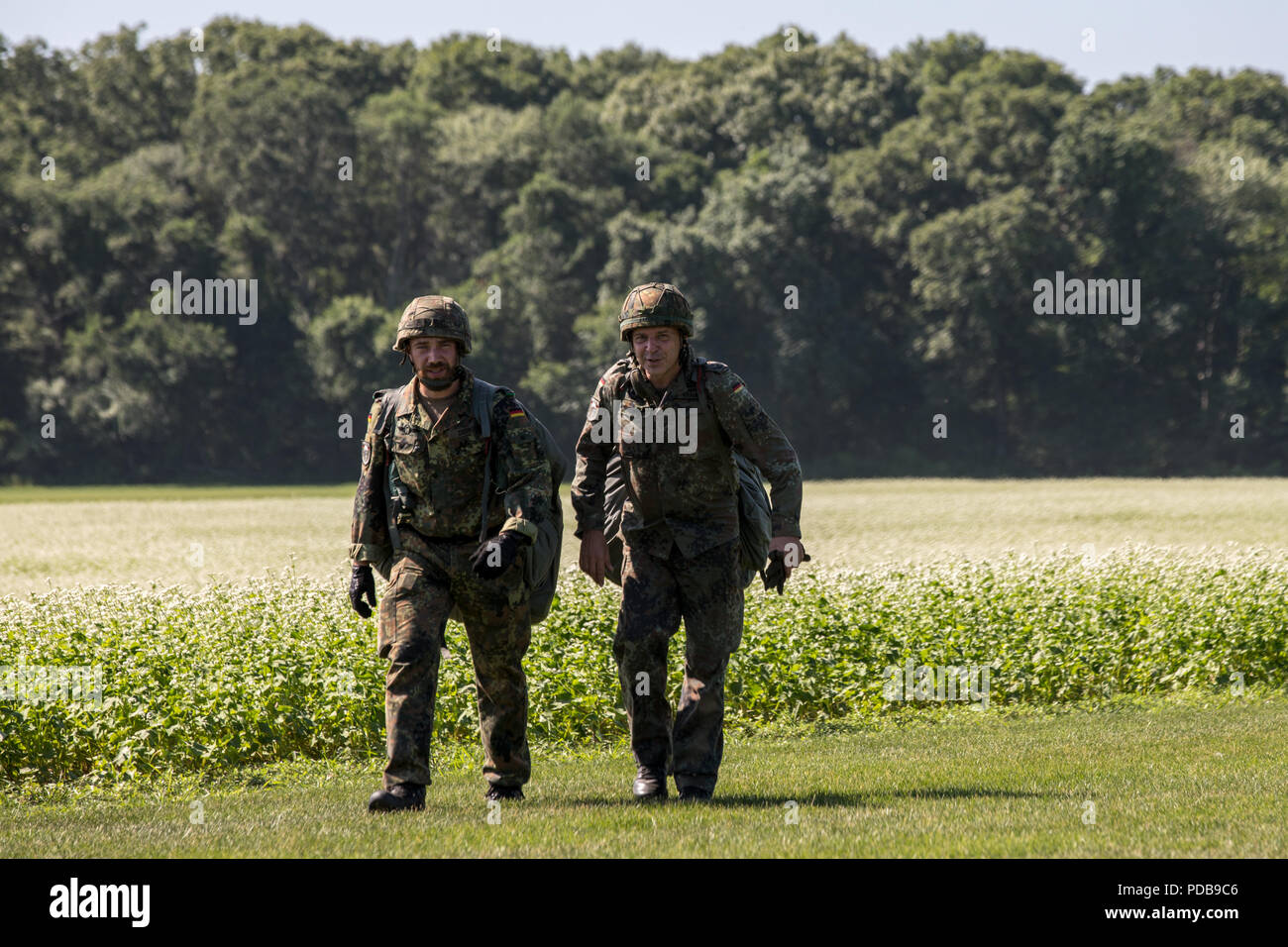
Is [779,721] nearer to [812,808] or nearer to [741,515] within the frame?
[741,515]

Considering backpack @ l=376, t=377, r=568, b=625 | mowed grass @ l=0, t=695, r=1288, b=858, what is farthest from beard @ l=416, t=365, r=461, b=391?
mowed grass @ l=0, t=695, r=1288, b=858

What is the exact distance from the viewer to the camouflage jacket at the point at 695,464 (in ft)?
24.2

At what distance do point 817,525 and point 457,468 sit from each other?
89.2 feet

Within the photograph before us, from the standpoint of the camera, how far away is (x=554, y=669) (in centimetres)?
1084

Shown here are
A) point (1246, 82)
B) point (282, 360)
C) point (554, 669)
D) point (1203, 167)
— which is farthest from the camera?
point (1246, 82)

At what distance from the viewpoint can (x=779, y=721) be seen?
435 inches

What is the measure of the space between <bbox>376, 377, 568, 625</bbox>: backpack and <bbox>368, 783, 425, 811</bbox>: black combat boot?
2.68 ft

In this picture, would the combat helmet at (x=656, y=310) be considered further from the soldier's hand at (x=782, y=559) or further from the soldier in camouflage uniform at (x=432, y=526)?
the soldier's hand at (x=782, y=559)

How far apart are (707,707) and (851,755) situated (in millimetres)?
2230

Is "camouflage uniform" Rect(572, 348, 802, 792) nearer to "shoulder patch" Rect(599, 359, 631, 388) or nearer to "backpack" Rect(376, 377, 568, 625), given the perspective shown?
"shoulder patch" Rect(599, 359, 631, 388)

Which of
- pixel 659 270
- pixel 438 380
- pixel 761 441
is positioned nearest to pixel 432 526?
pixel 438 380
